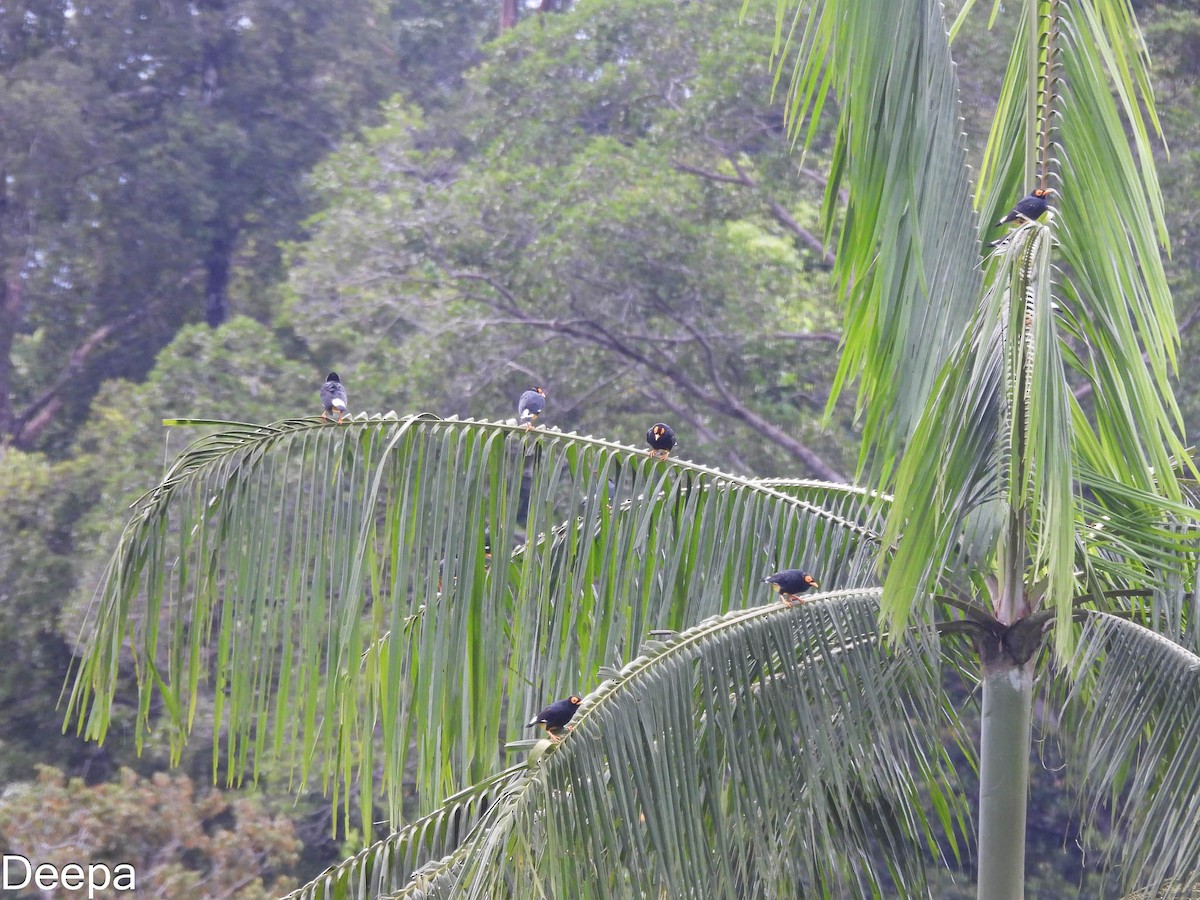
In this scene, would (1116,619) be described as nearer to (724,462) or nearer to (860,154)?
(860,154)

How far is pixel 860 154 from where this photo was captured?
3004 mm

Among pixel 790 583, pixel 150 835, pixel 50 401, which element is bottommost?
pixel 150 835

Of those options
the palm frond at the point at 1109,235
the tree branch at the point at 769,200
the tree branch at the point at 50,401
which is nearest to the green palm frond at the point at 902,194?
the palm frond at the point at 1109,235

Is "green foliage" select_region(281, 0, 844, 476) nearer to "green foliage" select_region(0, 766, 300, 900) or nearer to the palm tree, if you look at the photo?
"green foliage" select_region(0, 766, 300, 900)

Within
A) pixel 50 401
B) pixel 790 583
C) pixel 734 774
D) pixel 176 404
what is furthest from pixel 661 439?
pixel 50 401

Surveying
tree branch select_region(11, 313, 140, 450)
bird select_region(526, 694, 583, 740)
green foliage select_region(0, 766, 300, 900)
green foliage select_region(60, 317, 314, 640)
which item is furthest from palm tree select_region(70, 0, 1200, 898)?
tree branch select_region(11, 313, 140, 450)

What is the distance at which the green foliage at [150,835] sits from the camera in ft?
29.6

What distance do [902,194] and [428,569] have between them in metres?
1.33

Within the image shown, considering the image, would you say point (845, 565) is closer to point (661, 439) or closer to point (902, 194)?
point (661, 439)

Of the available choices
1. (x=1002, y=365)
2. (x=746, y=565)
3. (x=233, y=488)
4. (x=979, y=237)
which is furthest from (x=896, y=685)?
(x=233, y=488)

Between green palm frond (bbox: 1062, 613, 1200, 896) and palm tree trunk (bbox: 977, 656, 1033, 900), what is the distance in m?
0.13

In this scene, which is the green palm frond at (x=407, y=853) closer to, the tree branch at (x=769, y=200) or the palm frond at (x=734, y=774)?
the palm frond at (x=734, y=774)

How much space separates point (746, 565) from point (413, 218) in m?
10.3

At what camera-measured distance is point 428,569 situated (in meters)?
2.99
